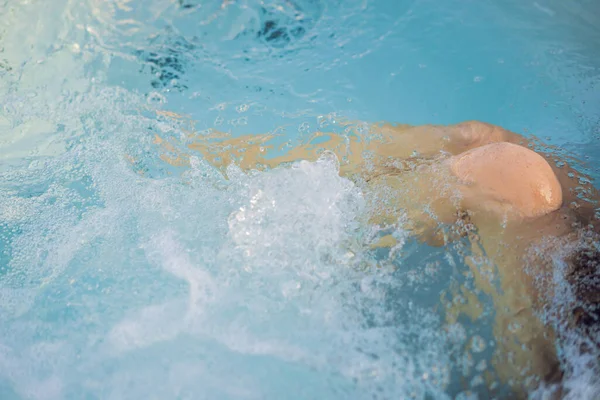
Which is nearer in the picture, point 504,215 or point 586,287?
point 586,287

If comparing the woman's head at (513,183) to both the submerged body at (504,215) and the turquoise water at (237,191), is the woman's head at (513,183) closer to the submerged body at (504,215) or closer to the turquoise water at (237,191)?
the submerged body at (504,215)

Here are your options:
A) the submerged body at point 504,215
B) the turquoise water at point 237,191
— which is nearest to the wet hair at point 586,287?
the submerged body at point 504,215

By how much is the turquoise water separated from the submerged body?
11cm

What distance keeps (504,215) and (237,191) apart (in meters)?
1.37

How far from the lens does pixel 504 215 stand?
1676 mm

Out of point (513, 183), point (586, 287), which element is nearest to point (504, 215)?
point (513, 183)

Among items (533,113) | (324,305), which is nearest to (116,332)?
(324,305)

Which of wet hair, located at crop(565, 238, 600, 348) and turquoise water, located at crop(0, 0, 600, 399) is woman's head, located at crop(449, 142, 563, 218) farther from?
turquoise water, located at crop(0, 0, 600, 399)

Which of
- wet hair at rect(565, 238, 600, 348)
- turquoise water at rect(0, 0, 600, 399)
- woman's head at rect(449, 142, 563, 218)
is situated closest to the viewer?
wet hair at rect(565, 238, 600, 348)

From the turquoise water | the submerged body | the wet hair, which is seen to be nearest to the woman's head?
the submerged body

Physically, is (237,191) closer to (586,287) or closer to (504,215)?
(504,215)

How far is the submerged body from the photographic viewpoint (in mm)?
1467

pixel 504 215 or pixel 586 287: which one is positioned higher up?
pixel 504 215

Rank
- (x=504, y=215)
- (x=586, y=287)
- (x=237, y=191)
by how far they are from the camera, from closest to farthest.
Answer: (x=586, y=287) < (x=504, y=215) < (x=237, y=191)
